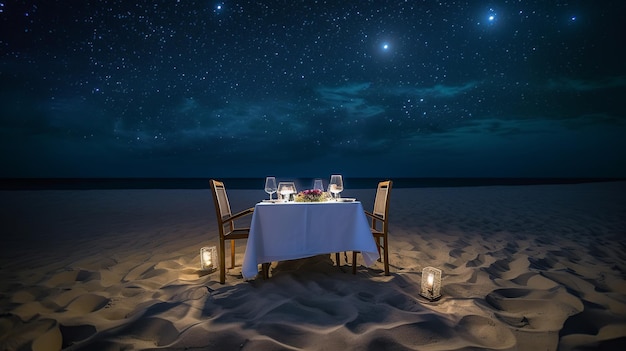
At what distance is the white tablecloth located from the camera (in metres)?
2.62

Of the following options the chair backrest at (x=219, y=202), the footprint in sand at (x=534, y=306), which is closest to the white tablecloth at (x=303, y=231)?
the chair backrest at (x=219, y=202)

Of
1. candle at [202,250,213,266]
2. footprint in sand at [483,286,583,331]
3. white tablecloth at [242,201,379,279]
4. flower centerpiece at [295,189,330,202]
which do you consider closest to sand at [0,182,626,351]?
footprint in sand at [483,286,583,331]

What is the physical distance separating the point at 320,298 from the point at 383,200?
1479mm

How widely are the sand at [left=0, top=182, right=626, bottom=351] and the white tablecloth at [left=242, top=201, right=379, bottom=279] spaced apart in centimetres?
31

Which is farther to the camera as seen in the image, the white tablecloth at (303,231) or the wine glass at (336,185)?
the wine glass at (336,185)

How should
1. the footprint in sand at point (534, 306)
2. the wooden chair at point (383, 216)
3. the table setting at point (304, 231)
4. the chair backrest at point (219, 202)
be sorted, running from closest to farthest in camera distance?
1. the footprint in sand at point (534, 306)
2. the table setting at point (304, 231)
3. the chair backrest at point (219, 202)
4. the wooden chair at point (383, 216)

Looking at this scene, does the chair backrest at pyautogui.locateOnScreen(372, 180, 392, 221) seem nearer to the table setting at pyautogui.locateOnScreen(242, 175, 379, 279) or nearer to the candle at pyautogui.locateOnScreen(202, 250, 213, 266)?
the table setting at pyautogui.locateOnScreen(242, 175, 379, 279)

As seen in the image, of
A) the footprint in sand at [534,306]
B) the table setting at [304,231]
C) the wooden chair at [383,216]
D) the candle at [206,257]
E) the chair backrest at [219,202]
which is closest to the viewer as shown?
the footprint in sand at [534,306]

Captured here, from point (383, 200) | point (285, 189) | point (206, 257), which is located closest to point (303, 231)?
point (285, 189)

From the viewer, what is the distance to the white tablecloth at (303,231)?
262 centimetres

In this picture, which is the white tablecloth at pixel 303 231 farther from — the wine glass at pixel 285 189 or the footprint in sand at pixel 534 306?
the footprint in sand at pixel 534 306

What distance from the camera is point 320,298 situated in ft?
7.59

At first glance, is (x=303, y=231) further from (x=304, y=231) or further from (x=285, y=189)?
(x=285, y=189)

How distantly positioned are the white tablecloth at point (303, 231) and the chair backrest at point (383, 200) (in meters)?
0.39
